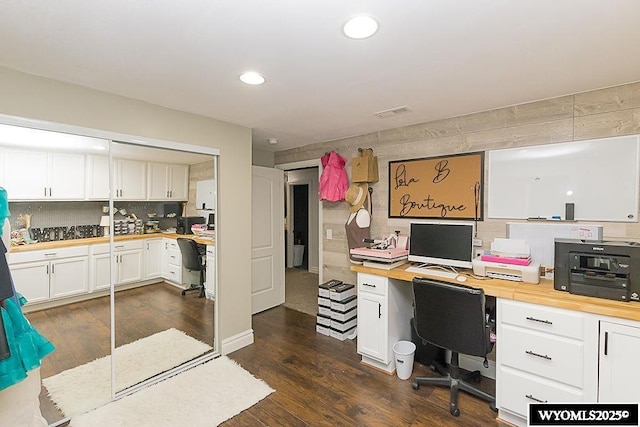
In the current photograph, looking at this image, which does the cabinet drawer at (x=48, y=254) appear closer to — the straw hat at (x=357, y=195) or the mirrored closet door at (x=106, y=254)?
the mirrored closet door at (x=106, y=254)

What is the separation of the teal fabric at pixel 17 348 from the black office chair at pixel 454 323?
2.25m

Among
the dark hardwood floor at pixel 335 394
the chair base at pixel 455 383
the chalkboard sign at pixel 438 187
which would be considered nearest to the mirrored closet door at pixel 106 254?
the dark hardwood floor at pixel 335 394

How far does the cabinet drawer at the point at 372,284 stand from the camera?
262 cm

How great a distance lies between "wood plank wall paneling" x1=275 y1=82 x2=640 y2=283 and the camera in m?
2.09

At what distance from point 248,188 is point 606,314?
2.94 meters

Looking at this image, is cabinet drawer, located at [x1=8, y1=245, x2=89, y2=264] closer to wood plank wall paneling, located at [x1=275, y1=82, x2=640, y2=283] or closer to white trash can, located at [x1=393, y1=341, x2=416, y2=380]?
wood plank wall paneling, located at [x1=275, y1=82, x2=640, y2=283]

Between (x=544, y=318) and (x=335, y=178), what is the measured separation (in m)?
2.36

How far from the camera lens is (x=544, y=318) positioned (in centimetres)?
188

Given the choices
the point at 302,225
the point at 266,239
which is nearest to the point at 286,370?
the point at 266,239

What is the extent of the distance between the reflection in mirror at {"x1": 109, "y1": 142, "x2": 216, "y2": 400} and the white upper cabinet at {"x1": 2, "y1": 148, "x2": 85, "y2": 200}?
229 mm

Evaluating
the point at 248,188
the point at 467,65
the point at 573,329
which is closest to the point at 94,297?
the point at 248,188

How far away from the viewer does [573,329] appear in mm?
1787

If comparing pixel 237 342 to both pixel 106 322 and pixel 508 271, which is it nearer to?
pixel 106 322

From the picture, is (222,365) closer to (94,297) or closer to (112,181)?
(94,297)
